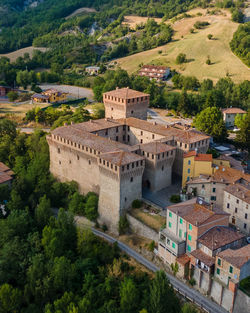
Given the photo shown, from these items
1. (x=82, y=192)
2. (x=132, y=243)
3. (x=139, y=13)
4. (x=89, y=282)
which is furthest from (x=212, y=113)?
(x=139, y=13)

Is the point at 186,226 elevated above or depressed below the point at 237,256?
above

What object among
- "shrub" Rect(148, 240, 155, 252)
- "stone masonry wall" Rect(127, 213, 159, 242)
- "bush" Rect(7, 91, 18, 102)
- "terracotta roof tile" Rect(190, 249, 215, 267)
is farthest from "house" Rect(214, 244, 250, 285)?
"bush" Rect(7, 91, 18, 102)

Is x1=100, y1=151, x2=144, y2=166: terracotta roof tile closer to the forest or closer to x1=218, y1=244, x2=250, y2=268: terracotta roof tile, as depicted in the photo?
the forest

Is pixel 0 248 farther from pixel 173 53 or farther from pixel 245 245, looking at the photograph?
pixel 173 53

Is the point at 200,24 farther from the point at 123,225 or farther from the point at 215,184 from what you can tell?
the point at 123,225

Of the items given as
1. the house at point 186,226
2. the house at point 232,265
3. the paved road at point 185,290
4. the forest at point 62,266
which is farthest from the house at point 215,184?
the forest at point 62,266

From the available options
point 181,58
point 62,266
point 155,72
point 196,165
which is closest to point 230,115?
point 196,165
